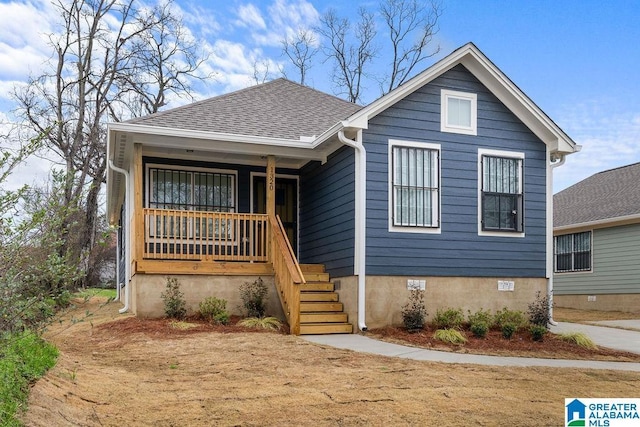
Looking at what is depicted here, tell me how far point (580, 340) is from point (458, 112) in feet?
15.8

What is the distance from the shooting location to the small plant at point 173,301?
1140cm

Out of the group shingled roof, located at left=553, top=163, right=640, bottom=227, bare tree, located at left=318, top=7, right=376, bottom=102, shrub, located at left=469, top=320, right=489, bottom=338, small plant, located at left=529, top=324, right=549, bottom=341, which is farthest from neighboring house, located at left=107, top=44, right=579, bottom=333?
bare tree, located at left=318, top=7, right=376, bottom=102

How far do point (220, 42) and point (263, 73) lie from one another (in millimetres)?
3017

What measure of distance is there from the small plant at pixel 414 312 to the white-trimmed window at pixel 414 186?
1.21 meters

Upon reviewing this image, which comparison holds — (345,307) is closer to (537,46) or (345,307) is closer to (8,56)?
(537,46)

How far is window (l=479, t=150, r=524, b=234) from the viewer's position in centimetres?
1229

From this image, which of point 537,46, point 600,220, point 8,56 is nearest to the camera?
point 537,46

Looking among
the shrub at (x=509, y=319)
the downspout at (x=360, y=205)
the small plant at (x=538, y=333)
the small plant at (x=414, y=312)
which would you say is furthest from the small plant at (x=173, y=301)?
the small plant at (x=538, y=333)

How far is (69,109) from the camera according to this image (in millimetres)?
24641

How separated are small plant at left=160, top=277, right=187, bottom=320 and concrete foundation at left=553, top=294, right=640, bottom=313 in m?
12.9

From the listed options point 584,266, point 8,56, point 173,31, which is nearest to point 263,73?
point 173,31

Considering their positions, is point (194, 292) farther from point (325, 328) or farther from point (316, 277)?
point (325, 328)

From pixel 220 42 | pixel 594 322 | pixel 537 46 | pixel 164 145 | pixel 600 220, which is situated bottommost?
pixel 594 322

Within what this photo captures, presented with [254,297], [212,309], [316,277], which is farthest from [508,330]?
[212,309]
